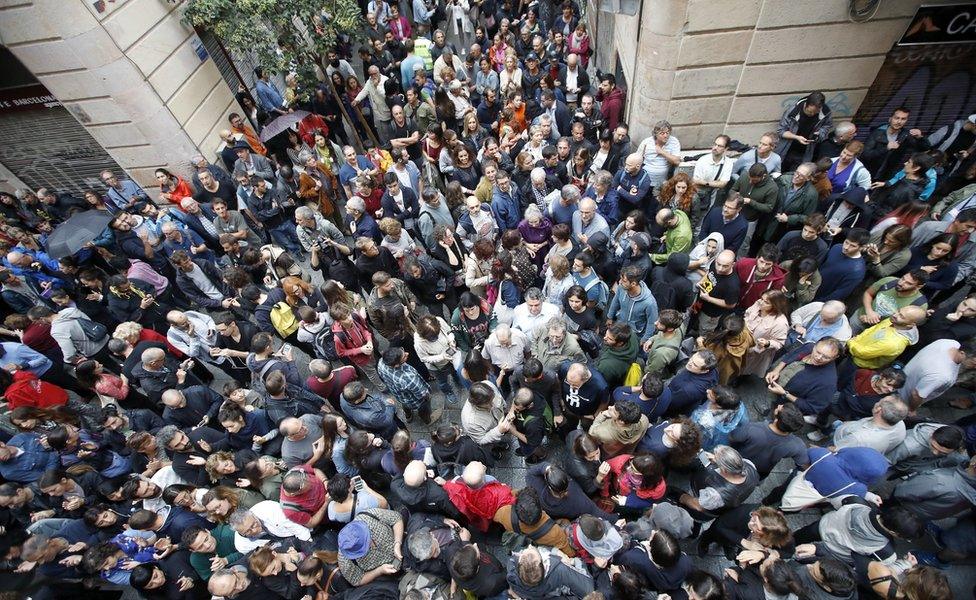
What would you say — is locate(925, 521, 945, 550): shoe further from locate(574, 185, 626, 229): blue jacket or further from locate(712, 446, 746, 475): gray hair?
locate(574, 185, 626, 229): blue jacket

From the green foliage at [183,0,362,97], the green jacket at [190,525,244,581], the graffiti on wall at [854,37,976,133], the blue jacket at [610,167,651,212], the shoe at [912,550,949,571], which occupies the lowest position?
the shoe at [912,550,949,571]

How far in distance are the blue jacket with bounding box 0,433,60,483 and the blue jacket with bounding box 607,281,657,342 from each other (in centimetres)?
660

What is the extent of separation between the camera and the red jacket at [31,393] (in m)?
5.53

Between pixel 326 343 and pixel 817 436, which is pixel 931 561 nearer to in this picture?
pixel 817 436

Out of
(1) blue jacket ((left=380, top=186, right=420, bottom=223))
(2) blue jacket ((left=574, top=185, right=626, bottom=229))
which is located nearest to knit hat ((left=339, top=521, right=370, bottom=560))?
(1) blue jacket ((left=380, top=186, right=420, bottom=223))

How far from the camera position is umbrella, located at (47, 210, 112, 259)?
6285mm

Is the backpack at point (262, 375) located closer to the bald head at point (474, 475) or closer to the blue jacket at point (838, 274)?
the bald head at point (474, 475)

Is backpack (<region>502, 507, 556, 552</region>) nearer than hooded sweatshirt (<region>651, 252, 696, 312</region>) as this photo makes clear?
Yes

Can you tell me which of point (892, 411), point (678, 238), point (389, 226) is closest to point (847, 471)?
point (892, 411)

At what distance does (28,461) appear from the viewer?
501 centimetres

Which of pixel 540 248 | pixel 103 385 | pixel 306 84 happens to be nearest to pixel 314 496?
pixel 103 385

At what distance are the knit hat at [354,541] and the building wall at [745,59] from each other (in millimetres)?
7810

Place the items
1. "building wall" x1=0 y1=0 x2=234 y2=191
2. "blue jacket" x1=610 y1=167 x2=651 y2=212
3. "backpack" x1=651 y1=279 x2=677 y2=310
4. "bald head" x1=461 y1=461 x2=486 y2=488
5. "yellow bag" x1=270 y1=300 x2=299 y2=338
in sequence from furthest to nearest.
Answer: "building wall" x1=0 y1=0 x2=234 y2=191
"blue jacket" x1=610 y1=167 x2=651 y2=212
"yellow bag" x1=270 y1=300 x2=299 y2=338
"backpack" x1=651 y1=279 x2=677 y2=310
"bald head" x1=461 y1=461 x2=486 y2=488

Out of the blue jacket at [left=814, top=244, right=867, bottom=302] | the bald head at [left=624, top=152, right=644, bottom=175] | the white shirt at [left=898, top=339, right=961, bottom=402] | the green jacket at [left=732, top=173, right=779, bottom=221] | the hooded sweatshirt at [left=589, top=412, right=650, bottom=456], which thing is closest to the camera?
the hooded sweatshirt at [left=589, top=412, right=650, bottom=456]
